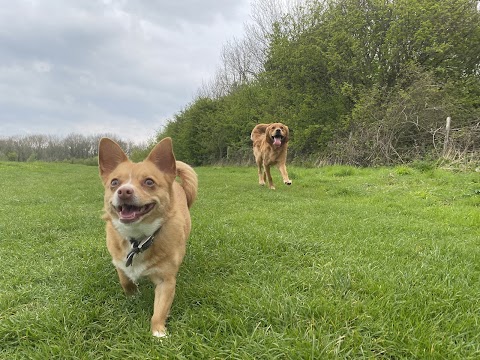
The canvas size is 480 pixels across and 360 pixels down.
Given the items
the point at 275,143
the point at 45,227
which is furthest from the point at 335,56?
the point at 45,227

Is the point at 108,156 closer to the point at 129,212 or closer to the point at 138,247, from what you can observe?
the point at 129,212

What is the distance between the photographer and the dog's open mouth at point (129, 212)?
252cm

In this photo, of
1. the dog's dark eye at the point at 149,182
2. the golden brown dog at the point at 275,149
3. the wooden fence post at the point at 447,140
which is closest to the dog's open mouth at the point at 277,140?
the golden brown dog at the point at 275,149

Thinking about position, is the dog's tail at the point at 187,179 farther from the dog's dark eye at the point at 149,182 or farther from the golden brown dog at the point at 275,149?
the golden brown dog at the point at 275,149

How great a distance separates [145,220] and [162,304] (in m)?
0.64

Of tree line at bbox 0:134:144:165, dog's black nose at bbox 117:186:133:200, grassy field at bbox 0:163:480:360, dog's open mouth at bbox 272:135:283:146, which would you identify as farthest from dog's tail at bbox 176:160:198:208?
tree line at bbox 0:134:144:165

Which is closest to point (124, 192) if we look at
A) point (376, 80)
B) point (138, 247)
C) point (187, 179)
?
point (138, 247)

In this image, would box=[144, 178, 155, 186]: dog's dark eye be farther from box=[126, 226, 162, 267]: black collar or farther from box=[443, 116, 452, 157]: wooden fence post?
box=[443, 116, 452, 157]: wooden fence post

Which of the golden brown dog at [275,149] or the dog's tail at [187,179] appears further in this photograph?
the golden brown dog at [275,149]

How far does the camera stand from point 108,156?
2967mm

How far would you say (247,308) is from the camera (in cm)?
246

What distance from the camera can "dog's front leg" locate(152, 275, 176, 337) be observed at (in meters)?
2.31

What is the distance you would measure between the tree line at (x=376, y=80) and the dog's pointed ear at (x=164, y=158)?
1179 centimetres

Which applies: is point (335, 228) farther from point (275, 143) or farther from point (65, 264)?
point (275, 143)
